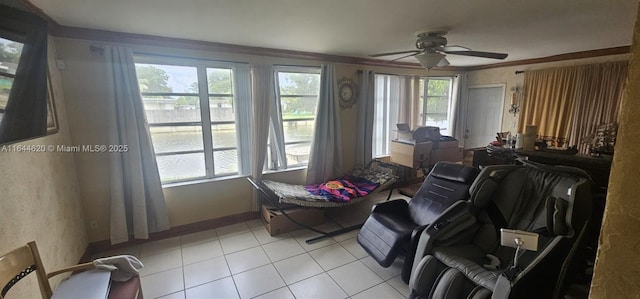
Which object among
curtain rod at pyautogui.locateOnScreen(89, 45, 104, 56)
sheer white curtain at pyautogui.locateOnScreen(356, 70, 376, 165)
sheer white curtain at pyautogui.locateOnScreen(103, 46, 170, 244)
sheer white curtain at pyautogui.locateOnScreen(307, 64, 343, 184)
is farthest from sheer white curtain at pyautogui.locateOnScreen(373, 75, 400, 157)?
curtain rod at pyautogui.locateOnScreen(89, 45, 104, 56)

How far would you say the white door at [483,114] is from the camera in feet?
16.8

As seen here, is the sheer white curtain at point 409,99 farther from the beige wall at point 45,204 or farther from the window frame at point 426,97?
the beige wall at point 45,204

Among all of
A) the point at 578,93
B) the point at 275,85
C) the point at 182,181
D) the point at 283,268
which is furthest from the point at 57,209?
the point at 578,93

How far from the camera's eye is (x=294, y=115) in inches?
152

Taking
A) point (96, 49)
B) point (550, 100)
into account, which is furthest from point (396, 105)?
point (96, 49)

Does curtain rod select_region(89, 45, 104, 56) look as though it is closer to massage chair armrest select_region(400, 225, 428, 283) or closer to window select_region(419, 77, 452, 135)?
massage chair armrest select_region(400, 225, 428, 283)

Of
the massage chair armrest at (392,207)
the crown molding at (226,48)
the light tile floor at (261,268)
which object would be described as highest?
the crown molding at (226,48)

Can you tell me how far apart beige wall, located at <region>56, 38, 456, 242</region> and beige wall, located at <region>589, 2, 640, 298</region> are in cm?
330

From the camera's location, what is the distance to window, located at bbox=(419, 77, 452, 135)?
5117 millimetres

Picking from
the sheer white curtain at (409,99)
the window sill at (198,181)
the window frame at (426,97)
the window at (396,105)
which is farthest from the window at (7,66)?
the window frame at (426,97)

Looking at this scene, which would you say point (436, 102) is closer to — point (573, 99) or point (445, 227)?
point (573, 99)

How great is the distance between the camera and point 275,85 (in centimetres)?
355

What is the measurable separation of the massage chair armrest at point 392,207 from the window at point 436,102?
111 inches

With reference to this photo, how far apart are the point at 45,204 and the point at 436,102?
563 centimetres
